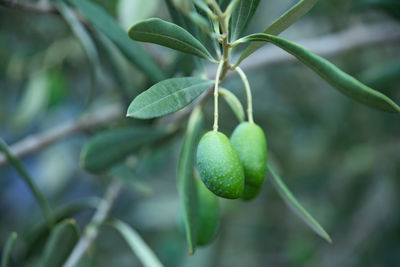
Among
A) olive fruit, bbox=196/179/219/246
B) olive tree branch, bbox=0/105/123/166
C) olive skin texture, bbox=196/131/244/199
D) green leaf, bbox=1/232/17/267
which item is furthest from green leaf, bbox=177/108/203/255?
olive tree branch, bbox=0/105/123/166

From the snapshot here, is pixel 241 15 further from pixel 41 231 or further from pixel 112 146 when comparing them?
pixel 41 231

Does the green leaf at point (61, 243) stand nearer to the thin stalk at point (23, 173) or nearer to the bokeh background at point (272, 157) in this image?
the thin stalk at point (23, 173)

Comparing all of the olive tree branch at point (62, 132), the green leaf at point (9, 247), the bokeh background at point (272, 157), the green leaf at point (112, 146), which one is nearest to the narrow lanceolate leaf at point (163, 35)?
the green leaf at point (112, 146)

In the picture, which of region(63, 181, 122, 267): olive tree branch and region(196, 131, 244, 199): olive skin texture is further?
region(63, 181, 122, 267): olive tree branch

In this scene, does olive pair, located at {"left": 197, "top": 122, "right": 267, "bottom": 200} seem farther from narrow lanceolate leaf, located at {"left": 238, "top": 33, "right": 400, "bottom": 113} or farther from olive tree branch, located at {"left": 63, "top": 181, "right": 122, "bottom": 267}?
olive tree branch, located at {"left": 63, "top": 181, "right": 122, "bottom": 267}


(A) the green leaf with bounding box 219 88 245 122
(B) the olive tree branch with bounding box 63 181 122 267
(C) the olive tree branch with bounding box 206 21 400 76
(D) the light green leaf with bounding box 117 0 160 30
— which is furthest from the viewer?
(C) the olive tree branch with bounding box 206 21 400 76
